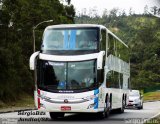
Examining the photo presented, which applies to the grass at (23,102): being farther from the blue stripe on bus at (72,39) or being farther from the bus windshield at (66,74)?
the blue stripe on bus at (72,39)

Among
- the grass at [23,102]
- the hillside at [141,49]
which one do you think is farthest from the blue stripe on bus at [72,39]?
the hillside at [141,49]

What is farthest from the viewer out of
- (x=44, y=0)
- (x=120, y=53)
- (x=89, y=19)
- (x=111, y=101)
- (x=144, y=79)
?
(x=89, y=19)

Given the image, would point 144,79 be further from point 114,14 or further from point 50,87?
point 50,87

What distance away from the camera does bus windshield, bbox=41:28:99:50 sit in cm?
1880

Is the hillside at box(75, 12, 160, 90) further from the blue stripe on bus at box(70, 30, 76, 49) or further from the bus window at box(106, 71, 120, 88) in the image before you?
the blue stripe on bus at box(70, 30, 76, 49)

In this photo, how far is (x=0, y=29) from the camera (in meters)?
40.8

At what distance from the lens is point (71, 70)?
61.2 feet

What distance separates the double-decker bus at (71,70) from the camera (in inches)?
707

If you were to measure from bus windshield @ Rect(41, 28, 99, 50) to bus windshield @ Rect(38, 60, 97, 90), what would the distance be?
0.67 metres

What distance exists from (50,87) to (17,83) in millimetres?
26493

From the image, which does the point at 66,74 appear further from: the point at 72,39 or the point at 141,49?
the point at 141,49

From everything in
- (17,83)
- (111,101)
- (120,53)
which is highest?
(120,53)

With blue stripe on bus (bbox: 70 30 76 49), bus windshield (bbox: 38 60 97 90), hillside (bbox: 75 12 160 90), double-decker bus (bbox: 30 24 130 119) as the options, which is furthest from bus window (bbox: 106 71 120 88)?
hillside (bbox: 75 12 160 90)

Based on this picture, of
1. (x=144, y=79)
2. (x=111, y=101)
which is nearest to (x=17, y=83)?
(x=111, y=101)
